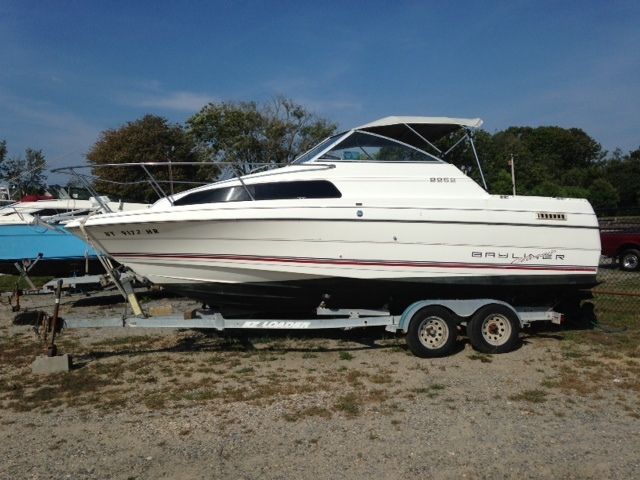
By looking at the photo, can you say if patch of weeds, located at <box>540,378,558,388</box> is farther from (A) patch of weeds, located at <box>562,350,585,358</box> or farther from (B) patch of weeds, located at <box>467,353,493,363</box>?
(A) patch of weeds, located at <box>562,350,585,358</box>

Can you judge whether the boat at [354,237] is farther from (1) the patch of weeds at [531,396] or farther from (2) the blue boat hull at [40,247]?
(2) the blue boat hull at [40,247]

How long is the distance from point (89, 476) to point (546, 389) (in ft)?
14.3

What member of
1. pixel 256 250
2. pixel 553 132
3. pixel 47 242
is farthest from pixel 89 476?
pixel 553 132

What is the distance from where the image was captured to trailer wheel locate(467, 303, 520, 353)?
7.12 metres

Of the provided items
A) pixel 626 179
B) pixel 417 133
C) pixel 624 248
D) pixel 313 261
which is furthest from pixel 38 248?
pixel 626 179

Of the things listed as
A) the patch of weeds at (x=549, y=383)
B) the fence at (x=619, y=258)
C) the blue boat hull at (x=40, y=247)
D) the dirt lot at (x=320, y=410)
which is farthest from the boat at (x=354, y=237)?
the blue boat hull at (x=40, y=247)

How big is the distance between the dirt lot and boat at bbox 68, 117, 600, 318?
0.89 metres

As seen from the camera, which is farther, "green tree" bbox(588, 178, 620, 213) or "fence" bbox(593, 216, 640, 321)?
"green tree" bbox(588, 178, 620, 213)

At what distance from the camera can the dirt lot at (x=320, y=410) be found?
411 cm

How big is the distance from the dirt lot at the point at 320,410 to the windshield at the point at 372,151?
255 cm

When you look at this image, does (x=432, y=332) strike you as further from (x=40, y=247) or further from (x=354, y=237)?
(x=40, y=247)

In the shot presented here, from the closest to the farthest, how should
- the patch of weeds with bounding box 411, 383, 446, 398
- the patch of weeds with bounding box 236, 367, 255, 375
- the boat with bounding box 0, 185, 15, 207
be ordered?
the patch of weeds with bounding box 411, 383, 446, 398 → the patch of weeds with bounding box 236, 367, 255, 375 → the boat with bounding box 0, 185, 15, 207

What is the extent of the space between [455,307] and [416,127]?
2.61 meters

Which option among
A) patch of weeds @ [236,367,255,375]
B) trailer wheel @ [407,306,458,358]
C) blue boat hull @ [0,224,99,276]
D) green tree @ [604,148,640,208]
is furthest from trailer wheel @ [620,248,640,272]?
green tree @ [604,148,640,208]
